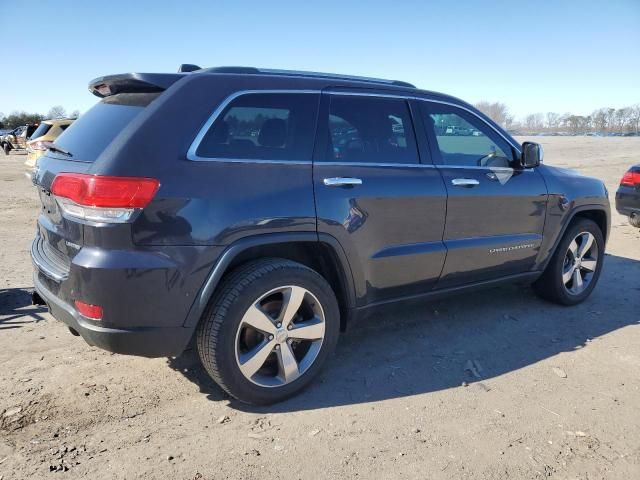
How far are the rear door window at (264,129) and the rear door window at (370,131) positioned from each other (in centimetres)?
18

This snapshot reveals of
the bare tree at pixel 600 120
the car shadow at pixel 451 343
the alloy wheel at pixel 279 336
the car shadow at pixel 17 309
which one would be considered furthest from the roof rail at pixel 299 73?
the bare tree at pixel 600 120

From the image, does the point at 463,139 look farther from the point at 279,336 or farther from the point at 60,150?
the point at 60,150

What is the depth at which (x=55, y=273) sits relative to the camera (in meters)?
2.80

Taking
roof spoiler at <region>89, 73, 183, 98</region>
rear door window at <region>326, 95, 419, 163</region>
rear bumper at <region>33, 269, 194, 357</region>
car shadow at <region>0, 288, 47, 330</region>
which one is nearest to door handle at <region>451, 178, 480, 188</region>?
rear door window at <region>326, 95, 419, 163</region>

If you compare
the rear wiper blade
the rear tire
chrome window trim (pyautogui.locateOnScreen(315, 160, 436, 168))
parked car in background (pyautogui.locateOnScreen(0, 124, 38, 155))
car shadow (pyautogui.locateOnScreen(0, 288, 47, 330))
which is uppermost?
the rear wiper blade

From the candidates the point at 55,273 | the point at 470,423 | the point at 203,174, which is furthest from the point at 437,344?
the point at 55,273

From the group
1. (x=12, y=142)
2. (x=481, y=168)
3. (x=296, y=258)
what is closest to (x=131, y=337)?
(x=296, y=258)

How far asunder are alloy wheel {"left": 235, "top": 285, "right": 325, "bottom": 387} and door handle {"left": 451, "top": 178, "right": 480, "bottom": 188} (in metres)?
1.42

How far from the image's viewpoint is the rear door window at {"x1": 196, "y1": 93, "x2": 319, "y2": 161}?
2830 millimetres

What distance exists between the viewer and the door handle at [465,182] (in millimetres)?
3744

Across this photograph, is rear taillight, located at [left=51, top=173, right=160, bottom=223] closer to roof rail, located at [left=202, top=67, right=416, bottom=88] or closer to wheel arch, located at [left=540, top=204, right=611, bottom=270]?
roof rail, located at [left=202, top=67, right=416, bottom=88]

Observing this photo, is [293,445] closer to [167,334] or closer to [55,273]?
[167,334]

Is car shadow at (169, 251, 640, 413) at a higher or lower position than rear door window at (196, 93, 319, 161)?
lower

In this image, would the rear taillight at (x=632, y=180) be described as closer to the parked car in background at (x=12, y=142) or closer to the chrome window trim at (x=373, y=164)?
the chrome window trim at (x=373, y=164)
